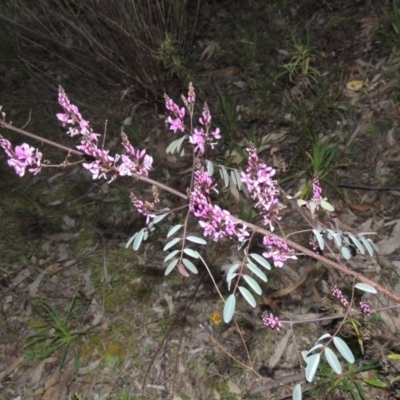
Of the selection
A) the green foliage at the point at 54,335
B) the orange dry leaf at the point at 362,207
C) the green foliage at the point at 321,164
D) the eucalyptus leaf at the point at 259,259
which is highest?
the eucalyptus leaf at the point at 259,259

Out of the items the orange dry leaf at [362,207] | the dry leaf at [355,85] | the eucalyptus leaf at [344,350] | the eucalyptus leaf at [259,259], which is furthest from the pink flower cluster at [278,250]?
the dry leaf at [355,85]

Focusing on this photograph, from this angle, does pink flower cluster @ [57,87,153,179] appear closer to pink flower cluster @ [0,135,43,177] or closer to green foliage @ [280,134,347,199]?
pink flower cluster @ [0,135,43,177]

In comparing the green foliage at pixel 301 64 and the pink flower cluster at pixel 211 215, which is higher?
the pink flower cluster at pixel 211 215

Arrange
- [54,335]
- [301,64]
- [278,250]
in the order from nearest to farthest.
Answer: [278,250], [54,335], [301,64]

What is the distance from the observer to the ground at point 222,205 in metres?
2.47

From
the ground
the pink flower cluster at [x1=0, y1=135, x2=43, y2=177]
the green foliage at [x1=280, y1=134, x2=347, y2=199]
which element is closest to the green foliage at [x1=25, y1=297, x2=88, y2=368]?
the ground

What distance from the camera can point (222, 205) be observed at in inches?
126

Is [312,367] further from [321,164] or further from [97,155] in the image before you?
[321,164]

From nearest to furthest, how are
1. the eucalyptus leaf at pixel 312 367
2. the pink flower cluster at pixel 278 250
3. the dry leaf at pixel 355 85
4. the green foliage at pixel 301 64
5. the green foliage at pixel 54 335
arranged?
the eucalyptus leaf at pixel 312 367, the pink flower cluster at pixel 278 250, the green foliage at pixel 54 335, the green foliage at pixel 301 64, the dry leaf at pixel 355 85

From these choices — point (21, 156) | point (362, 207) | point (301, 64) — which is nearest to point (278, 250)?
point (21, 156)

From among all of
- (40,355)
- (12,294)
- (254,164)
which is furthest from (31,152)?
(12,294)

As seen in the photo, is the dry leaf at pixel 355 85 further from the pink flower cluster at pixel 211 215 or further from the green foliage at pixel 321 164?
the pink flower cluster at pixel 211 215

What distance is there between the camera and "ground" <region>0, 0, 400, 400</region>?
8.12 ft

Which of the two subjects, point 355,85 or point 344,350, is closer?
point 344,350
